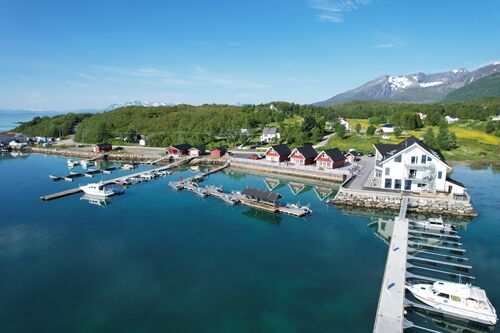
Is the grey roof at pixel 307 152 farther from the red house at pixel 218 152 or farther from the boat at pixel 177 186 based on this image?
the boat at pixel 177 186

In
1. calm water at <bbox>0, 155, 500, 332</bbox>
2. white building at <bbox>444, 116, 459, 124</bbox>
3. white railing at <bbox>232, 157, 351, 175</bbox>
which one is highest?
white building at <bbox>444, 116, 459, 124</bbox>

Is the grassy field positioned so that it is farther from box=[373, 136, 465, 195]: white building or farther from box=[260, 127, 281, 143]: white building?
box=[373, 136, 465, 195]: white building

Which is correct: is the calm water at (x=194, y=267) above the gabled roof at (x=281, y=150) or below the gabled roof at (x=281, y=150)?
below

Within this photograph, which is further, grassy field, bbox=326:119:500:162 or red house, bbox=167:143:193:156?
red house, bbox=167:143:193:156

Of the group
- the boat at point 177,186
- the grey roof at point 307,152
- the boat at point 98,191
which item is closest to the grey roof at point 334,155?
the grey roof at point 307,152

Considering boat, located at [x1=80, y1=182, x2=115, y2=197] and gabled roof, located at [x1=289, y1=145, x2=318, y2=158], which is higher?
gabled roof, located at [x1=289, y1=145, x2=318, y2=158]

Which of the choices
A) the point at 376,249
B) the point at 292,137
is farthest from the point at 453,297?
the point at 292,137

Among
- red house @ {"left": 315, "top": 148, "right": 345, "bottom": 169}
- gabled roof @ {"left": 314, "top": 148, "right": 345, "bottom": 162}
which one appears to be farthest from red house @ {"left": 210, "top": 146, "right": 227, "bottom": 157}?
gabled roof @ {"left": 314, "top": 148, "right": 345, "bottom": 162}
